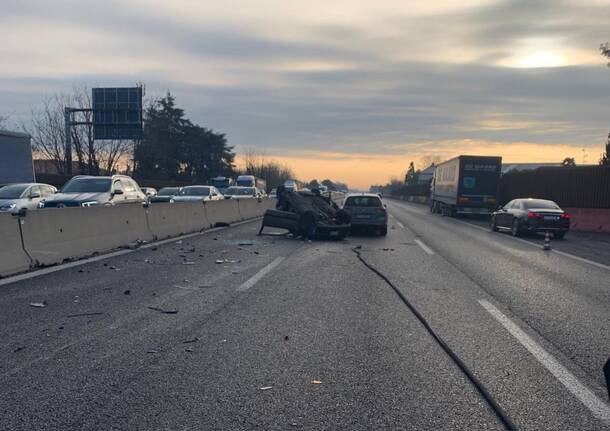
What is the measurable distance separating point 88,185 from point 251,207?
1113 cm

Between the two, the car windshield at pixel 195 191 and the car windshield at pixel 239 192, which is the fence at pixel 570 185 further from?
the car windshield at pixel 195 191

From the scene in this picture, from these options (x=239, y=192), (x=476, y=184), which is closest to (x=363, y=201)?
(x=476, y=184)

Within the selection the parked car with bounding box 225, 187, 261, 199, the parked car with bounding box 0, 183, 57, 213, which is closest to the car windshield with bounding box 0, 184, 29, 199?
the parked car with bounding box 0, 183, 57, 213

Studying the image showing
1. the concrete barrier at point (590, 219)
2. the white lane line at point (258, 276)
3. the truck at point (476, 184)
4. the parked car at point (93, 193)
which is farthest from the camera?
the truck at point (476, 184)

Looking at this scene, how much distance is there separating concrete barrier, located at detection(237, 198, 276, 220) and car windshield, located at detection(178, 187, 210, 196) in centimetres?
190

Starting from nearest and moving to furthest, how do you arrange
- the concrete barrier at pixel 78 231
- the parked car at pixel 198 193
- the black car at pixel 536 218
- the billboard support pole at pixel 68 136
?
the concrete barrier at pixel 78 231, the black car at pixel 536 218, the parked car at pixel 198 193, the billboard support pole at pixel 68 136

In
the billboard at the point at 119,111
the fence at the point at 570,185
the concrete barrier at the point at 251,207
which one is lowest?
the concrete barrier at the point at 251,207

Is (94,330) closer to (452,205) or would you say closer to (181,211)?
(181,211)

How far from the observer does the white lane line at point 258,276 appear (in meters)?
8.32

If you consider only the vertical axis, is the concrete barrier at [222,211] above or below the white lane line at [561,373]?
below

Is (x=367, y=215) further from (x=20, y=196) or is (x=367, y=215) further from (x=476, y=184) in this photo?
(x=476, y=184)

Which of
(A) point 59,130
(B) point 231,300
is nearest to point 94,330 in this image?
(B) point 231,300

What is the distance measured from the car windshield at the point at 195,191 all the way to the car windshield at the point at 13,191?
8.47 m

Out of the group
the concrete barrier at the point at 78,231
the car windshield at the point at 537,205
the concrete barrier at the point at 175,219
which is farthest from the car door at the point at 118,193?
the car windshield at the point at 537,205
